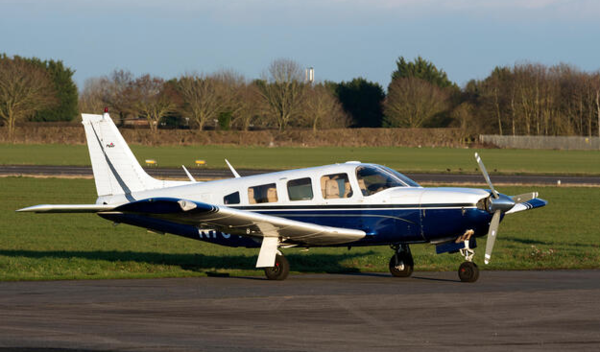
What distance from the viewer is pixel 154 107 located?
426 ft

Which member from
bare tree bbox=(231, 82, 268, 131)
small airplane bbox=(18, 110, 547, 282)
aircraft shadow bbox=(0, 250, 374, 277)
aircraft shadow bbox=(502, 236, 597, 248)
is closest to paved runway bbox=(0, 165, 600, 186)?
aircraft shadow bbox=(502, 236, 597, 248)

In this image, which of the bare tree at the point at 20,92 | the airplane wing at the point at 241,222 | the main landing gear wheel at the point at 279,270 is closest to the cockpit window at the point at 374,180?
the airplane wing at the point at 241,222

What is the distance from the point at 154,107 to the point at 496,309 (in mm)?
120953

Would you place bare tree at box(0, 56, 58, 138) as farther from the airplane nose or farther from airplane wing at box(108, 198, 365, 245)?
the airplane nose

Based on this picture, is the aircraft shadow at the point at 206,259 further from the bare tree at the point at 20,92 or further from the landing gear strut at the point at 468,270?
the bare tree at the point at 20,92

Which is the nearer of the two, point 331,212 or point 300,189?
point 331,212

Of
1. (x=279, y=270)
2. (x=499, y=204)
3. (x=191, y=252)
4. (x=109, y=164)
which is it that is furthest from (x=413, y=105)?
(x=499, y=204)

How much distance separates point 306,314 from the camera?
1166 cm

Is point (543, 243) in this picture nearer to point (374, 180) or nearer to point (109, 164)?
point (374, 180)

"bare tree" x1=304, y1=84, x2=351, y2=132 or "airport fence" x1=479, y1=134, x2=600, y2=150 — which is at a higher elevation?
"bare tree" x1=304, y1=84, x2=351, y2=132

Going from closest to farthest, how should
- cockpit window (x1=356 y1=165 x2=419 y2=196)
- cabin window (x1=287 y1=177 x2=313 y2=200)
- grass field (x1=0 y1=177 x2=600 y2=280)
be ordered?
cockpit window (x1=356 y1=165 x2=419 y2=196) < cabin window (x1=287 y1=177 x2=313 y2=200) < grass field (x1=0 y1=177 x2=600 y2=280)

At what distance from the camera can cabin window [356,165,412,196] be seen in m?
15.0

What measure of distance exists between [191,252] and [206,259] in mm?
2083

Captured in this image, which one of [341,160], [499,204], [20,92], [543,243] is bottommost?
[543,243]
